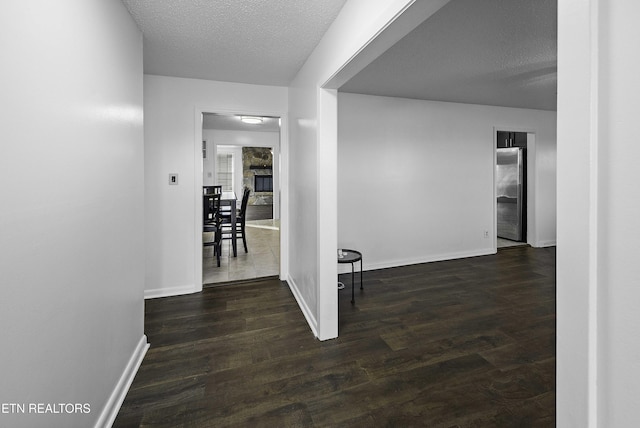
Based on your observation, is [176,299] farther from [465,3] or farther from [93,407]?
[465,3]

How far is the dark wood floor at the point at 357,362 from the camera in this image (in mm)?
1627

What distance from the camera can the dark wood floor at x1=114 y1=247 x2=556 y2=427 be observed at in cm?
163

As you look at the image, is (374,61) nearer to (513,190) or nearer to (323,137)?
(323,137)

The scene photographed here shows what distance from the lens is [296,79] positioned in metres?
3.19

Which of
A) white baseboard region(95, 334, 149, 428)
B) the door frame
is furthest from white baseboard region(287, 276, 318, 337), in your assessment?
white baseboard region(95, 334, 149, 428)

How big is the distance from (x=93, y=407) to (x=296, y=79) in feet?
10.0

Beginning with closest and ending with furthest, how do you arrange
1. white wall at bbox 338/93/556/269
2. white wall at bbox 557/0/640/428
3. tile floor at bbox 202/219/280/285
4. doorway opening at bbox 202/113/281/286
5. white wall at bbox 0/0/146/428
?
white wall at bbox 557/0/640/428, white wall at bbox 0/0/146/428, tile floor at bbox 202/219/280/285, white wall at bbox 338/93/556/269, doorway opening at bbox 202/113/281/286

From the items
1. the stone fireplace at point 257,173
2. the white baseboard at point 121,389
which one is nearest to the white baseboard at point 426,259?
the white baseboard at point 121,389

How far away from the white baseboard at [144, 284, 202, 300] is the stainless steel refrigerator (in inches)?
226

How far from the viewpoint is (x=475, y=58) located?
9.57ft

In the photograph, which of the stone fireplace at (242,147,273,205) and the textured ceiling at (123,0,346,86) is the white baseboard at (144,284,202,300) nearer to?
the textured ceiling at (123,0,346,86)

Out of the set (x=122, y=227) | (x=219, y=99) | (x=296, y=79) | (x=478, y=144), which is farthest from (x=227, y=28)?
(x=478, y=144)

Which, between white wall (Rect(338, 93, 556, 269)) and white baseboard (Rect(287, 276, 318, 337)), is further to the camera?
white wall (Rect(338, 93, 556, 269))

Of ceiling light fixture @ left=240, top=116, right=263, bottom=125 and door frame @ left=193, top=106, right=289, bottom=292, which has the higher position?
ceiling light fixture @ left=240, top=116, right=263, bottom=125
